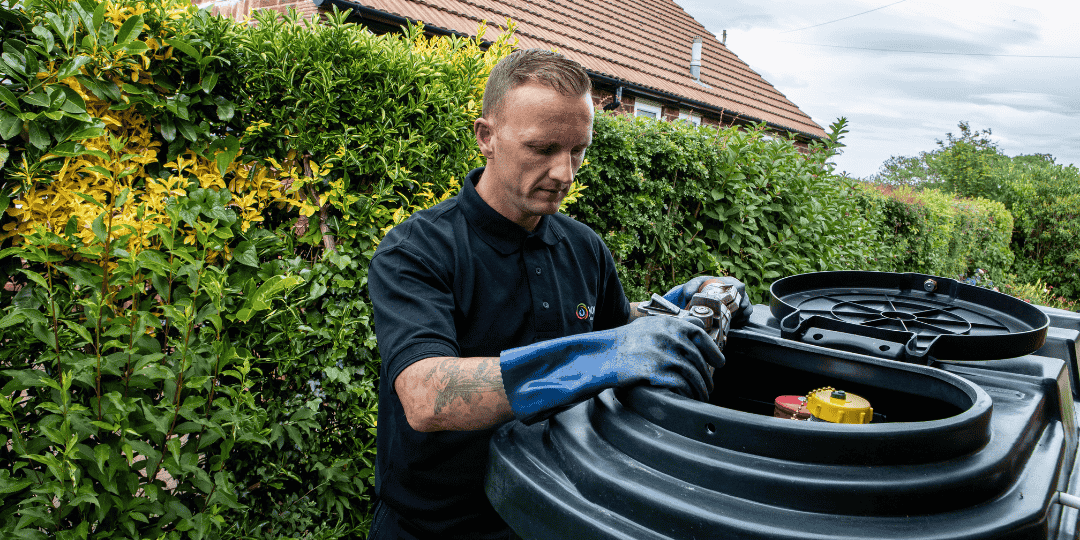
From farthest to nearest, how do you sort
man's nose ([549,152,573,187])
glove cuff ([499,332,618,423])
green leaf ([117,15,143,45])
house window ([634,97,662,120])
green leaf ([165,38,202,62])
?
1. house window ([634,97,662,120])
2. green leaf ([165,38,202,62])
3. green leaf ([117,15,143,45])
4. man's nose ([549,152,573,187])
5. glove cuff ([499,332,618,423])

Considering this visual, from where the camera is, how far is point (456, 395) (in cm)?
115

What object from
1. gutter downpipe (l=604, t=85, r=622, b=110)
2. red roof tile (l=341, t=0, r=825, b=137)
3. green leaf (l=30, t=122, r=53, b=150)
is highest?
red roof tile (l=341, t=0, r=825, b=137)

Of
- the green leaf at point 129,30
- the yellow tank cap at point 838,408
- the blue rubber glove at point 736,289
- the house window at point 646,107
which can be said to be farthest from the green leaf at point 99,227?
the house window at point 646,107

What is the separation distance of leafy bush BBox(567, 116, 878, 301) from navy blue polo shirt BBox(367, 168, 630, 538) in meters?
1.76

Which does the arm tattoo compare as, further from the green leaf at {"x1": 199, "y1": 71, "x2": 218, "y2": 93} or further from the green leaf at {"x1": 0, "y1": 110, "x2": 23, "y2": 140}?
the green leaf at {"x1": 199, "y1": 71, "x2": 218, "y2": 93}

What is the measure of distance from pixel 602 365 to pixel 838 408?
53 centimetres

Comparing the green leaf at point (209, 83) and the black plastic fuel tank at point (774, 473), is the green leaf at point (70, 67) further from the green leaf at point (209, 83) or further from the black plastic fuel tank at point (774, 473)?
the black plastic fuel tank at point (774, 473)

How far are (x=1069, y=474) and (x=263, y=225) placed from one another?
244cm

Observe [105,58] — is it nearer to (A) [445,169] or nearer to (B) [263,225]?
(B) [263,225]

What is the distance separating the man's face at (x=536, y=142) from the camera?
56.2 inches

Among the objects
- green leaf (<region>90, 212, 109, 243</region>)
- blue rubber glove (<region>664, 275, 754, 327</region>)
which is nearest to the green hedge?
blue rubber glove (<region>664, 275, 754, 327</region>)

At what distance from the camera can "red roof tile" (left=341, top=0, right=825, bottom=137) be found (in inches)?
258

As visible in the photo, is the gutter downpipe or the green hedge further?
the gutter downpipe

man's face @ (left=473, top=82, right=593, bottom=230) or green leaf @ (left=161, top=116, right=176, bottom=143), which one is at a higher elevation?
man's face @ (left=473, top=82, right=593, bottom=230)
